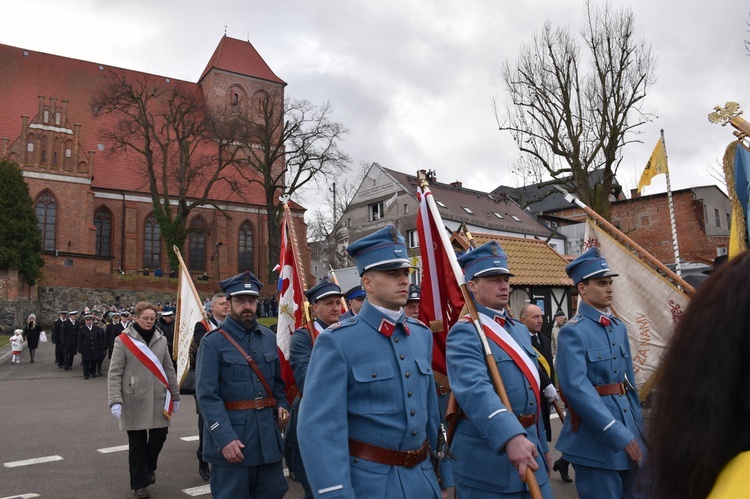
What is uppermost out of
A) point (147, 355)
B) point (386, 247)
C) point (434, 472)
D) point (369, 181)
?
point (369, 181)

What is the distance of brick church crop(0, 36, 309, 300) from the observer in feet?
131

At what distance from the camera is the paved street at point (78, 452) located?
22.1 feet

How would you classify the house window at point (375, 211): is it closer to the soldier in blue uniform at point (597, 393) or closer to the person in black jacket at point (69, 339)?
the person in black jacket at point (69, 339)

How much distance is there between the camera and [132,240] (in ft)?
148

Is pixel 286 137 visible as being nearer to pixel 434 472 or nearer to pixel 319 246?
pixel 319 246

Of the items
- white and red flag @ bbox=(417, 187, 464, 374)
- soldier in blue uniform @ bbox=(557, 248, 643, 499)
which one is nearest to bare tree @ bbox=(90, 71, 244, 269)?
white and red flag @ bbox=(417, 187, 464, 374)

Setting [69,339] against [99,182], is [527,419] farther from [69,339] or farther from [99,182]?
[99,182]

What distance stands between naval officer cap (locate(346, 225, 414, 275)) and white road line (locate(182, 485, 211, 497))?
4530mm

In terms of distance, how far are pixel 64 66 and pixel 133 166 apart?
10.2 m

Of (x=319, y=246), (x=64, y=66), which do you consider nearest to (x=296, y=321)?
(x=64, y=66)

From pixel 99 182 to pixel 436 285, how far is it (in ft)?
151

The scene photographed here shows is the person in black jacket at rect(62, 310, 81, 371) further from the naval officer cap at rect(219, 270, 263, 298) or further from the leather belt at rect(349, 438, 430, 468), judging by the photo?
the leather belt at rect(349, 438, 430, 468)

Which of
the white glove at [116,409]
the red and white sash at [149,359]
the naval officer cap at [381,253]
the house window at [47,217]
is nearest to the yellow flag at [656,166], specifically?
the naval officer cap at [381,253]

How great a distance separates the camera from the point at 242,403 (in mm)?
4844
